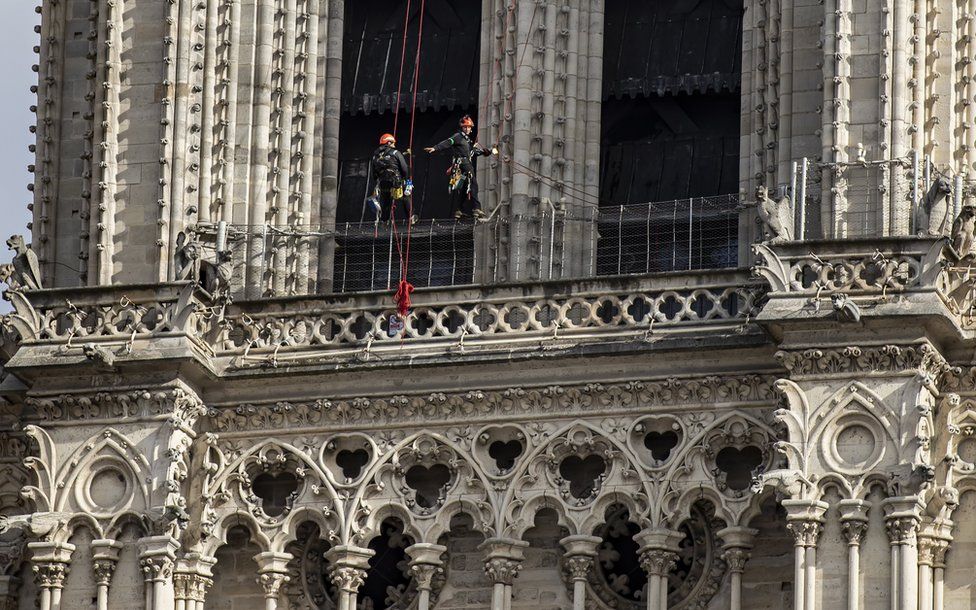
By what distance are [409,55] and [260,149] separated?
199 centimetres

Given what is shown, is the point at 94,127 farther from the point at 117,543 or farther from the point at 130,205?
the point at 117,543

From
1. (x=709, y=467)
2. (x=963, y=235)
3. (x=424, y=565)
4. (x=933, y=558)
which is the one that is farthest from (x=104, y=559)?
(x=963, y=235)

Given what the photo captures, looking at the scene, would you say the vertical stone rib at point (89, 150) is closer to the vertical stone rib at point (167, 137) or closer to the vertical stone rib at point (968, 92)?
the vertical stone rib at point (167, 137)

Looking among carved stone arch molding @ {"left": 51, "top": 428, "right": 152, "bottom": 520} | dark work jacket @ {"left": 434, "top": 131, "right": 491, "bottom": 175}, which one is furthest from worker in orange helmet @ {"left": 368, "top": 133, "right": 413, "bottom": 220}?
carved stone arch molding @ {"left": 51, "top": 428, "right": 152, "bottom": 520}

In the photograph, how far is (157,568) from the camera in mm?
37812

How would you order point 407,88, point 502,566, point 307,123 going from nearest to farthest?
point 502,566, point 307,123, point 407,88

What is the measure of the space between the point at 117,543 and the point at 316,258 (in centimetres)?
346

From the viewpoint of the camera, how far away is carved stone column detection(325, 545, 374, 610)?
3791 centimetres

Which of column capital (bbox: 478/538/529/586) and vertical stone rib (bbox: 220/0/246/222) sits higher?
vertical stone rib (bbox: 220/0/246/222)

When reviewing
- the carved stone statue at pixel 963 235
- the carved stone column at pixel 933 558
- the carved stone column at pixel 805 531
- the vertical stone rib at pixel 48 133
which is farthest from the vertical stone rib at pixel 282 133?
the carved stone column at pixel 933 558

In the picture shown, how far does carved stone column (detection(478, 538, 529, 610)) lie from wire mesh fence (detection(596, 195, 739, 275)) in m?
3.03

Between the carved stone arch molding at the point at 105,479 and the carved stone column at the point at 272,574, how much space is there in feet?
3.62

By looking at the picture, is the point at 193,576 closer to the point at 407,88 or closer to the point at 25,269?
the point at 25,269

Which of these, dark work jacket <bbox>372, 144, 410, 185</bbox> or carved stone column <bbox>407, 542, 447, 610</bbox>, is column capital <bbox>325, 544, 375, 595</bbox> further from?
dark work jacket <bbox>372, 144, 410, 185</bbox>
